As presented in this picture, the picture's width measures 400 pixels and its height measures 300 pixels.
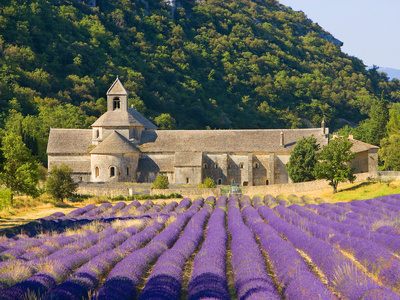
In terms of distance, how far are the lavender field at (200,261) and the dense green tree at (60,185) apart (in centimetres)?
1692

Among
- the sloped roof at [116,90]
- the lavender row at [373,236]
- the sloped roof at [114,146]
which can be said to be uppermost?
the sloped roof at [116,90]

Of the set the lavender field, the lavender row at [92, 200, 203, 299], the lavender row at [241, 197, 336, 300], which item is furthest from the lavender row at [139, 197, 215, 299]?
the lavender row at [241, 197, 336, 300]

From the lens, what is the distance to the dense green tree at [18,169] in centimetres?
3859

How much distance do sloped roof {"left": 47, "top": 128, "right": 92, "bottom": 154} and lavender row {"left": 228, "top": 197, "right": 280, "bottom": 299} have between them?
43.8 meters

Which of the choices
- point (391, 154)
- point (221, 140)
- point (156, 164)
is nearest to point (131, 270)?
point (156, 164)

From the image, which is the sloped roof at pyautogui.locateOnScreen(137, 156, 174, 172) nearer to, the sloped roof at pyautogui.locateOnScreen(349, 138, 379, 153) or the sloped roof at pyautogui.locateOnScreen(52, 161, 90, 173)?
the sloped roof at pyautogui.locateOnScreen(52, 161, 90, 173)

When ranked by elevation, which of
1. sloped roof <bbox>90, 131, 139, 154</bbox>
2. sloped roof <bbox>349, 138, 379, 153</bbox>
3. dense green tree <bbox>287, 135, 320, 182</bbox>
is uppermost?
sloped roof <bbox>90, 131, 139, 154</bbox>

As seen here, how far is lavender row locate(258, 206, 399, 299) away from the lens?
39.4ft

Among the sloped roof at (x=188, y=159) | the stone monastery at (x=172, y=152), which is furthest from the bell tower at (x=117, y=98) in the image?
the sloped roof at (x=188, y=159)

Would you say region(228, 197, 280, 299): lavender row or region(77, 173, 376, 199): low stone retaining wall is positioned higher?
region(77, 173, 376, 199): low stone retaining wall

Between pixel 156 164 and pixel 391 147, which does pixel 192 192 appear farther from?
pixel 391 147

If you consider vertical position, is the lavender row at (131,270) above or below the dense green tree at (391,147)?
below

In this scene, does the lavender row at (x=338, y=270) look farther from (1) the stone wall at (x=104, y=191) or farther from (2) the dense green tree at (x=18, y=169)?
(1) the stone wall at (x=104, y=191)

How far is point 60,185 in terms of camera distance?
147ft
